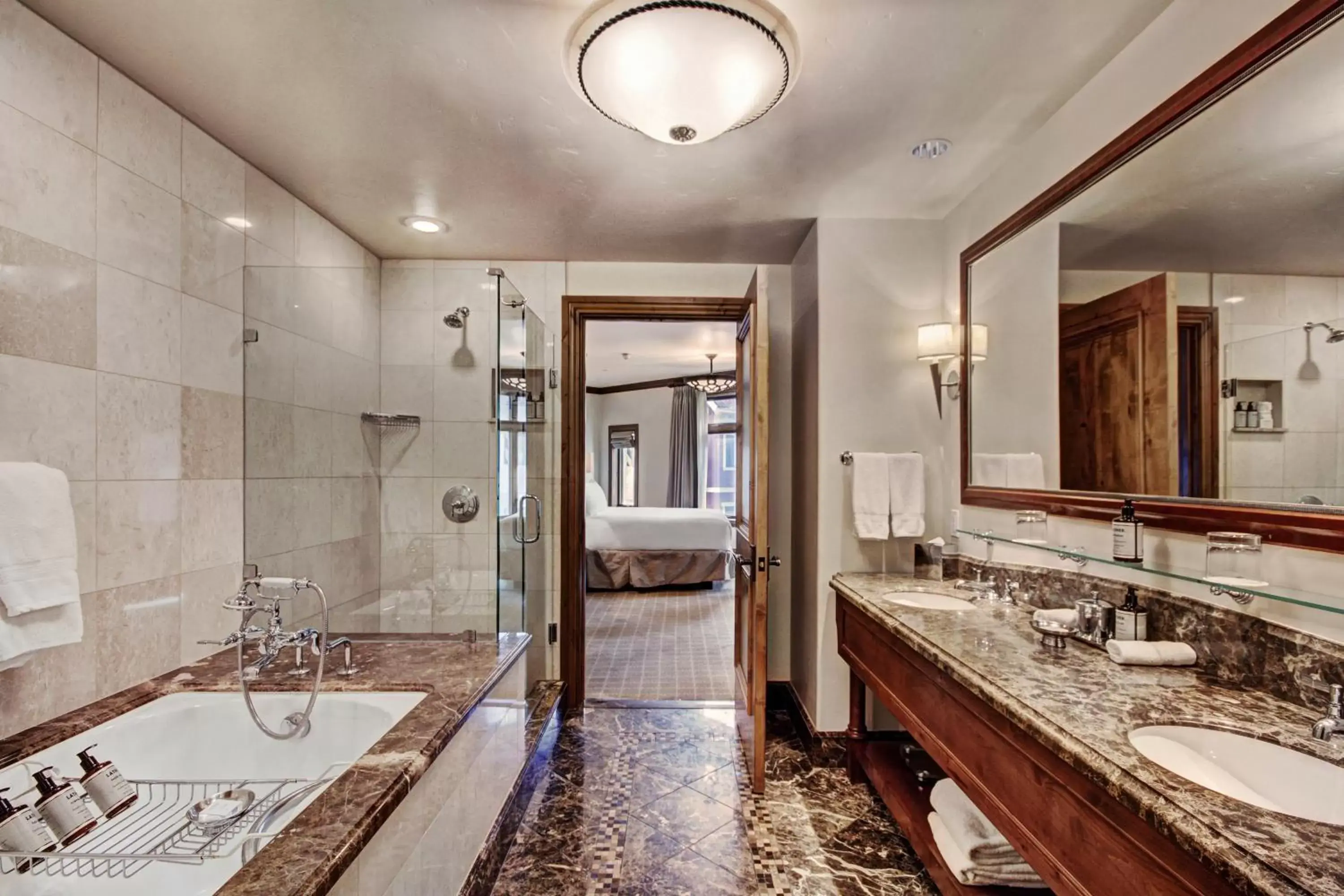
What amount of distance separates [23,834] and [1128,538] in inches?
95.2

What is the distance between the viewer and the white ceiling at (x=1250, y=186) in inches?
41.3

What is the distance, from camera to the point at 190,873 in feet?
3.94

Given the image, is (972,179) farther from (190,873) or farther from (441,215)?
(190,873)

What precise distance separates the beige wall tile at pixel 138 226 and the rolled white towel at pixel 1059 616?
268 centimetres

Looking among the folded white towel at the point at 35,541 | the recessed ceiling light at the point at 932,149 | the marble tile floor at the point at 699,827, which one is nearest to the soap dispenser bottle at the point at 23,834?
the folded white towel at the point at 35,541

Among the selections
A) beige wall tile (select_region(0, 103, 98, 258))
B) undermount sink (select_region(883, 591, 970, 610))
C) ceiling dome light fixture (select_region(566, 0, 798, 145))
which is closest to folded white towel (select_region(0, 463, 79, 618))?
beige wall tile (select_region(0, 103, 98, 258))

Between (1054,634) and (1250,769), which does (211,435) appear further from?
(1250,769)

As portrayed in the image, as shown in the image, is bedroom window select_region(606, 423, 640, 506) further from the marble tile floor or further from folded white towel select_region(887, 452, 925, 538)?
folded white towel select_region(887, 452, 925, 538)

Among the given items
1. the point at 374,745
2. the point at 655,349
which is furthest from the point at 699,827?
the point at 655,349

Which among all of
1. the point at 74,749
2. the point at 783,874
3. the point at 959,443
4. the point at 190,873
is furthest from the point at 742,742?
the point at 74,749

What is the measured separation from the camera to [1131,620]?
1409 mm

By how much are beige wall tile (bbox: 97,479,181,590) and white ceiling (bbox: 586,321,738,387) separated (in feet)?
9.87

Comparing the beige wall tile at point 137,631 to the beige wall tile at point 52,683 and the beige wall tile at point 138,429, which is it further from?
the beige wall tile at point 138,429

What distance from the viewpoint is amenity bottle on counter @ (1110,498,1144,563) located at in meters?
1.38
